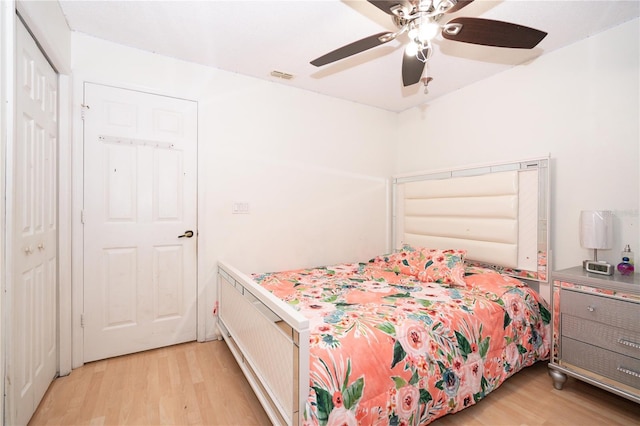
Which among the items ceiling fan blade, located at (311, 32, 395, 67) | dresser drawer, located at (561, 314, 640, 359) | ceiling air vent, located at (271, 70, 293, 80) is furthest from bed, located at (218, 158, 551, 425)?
ceiling air vent, located at (271, 70, 293, 80)

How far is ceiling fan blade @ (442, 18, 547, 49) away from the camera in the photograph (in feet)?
4.59

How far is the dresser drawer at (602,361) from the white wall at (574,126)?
68cm

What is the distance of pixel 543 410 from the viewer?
5.74ft

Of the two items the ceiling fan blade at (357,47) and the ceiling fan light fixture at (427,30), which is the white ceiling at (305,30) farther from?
the ceiling fan light fixture at (427,30)

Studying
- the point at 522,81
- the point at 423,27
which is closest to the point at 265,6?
the point at 423,27

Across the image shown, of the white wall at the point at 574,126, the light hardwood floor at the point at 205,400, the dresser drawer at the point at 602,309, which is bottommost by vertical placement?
the light hardwood floor at the point at 205,400

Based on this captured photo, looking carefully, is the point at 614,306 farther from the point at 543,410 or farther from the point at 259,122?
the point at 259,122

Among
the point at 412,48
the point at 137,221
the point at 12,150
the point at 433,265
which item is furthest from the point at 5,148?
the point at 433,265

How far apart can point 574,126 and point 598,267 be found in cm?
108

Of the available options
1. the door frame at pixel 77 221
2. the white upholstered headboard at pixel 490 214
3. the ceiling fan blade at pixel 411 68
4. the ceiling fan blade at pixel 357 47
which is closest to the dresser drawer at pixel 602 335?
the white upholstered headboard at pixel 490 214

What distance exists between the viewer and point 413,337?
5.10 feet

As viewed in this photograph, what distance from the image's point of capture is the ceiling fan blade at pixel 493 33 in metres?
1.40

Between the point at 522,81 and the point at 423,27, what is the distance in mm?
1721

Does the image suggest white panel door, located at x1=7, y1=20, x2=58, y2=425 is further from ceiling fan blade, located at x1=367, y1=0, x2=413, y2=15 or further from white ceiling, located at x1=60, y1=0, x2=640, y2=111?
ceiling fan blade, located at x1=367, y1=0, x2=413, y2=15
